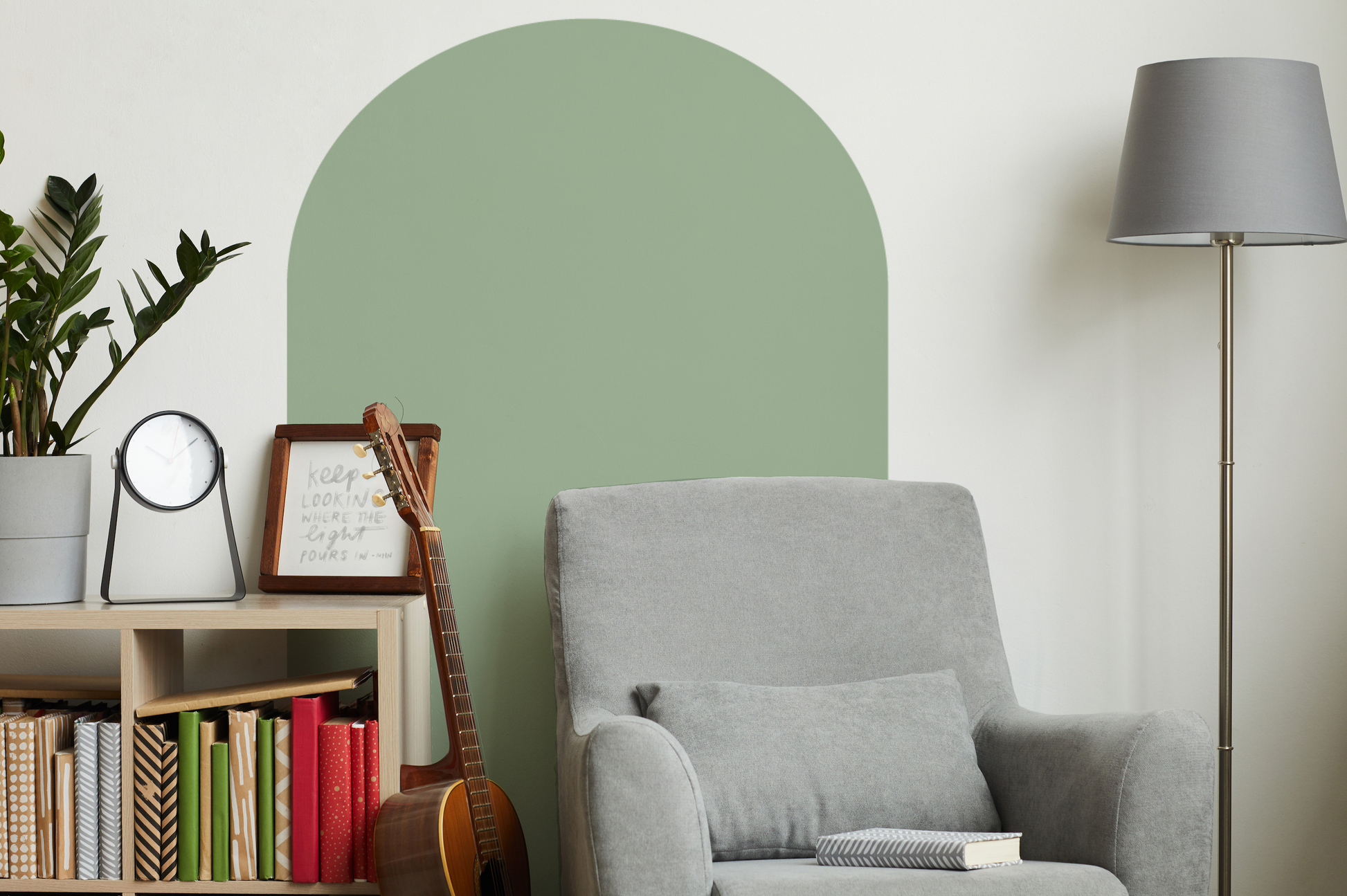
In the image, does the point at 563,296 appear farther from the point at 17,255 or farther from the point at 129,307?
the point at 17,255

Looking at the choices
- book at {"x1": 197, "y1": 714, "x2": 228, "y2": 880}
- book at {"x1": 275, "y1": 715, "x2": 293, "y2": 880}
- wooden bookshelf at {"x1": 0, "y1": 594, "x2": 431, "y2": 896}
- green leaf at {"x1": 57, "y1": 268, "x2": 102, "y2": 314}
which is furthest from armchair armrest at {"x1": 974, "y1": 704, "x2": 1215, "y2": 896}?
green leaf at {"x1": 57, "y1": 268, "x2": 102, "y2": 314}

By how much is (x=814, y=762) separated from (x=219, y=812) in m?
0.94

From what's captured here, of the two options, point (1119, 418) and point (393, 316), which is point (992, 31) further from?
point (393, 316)

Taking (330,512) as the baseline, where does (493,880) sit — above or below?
below

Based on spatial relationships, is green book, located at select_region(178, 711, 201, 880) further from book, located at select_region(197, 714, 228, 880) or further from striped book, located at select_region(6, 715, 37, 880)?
striped book, located at select_region(6, 715, 37, 880)

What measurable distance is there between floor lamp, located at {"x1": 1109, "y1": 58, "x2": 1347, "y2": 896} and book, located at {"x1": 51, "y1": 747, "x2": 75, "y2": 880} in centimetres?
194

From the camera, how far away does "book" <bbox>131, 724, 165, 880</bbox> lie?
168cm

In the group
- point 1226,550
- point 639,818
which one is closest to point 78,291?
point 639,818

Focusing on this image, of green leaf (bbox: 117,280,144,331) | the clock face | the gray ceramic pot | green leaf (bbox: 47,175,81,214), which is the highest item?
green leaf (bbox: 47,175,81,214)

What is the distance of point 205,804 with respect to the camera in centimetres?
170

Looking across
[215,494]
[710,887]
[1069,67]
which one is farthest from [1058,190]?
[215,494]

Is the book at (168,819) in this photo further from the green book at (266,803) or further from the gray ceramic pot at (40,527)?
the gray ceramic pot at (40,527)

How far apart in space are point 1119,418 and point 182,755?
5.97 feet

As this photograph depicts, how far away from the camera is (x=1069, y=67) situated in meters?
2.15
